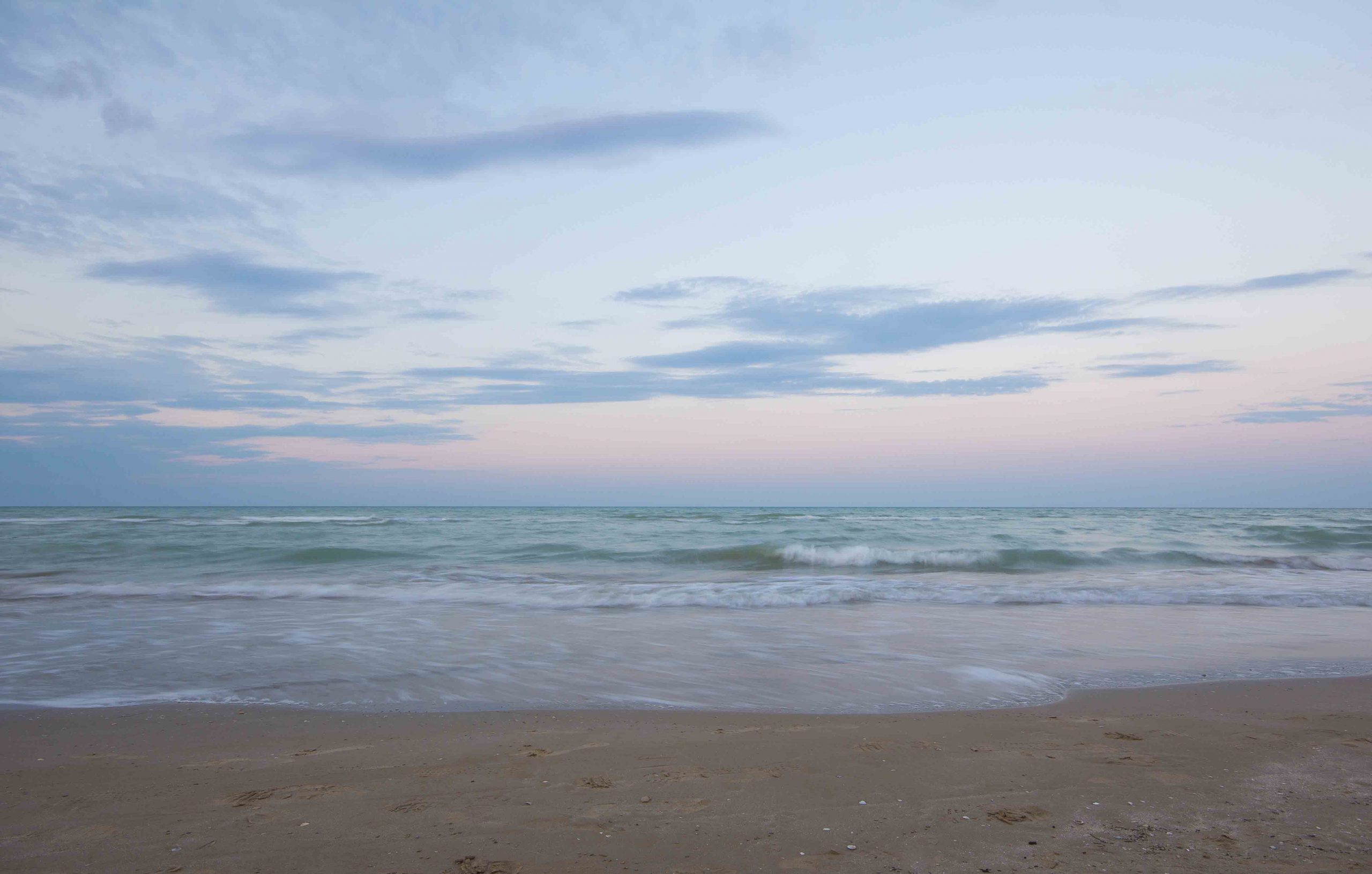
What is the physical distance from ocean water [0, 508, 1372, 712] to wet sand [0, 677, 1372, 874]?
0.64 m

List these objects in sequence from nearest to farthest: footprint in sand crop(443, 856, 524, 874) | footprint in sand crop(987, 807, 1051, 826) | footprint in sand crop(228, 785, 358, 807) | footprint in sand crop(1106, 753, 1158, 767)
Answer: footprint in sand crop(443, 856, 524, 874), footprint in sand crop(987, 807, 1051, 826), footprint in sand crop(228, 785, 358, 807), footprint in sand crop(1106, 753, 1158, 767)

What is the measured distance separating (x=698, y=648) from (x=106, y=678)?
478 cm

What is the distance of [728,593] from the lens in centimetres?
1158

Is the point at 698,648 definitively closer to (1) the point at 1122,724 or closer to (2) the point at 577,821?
(1) the point at 1122,724

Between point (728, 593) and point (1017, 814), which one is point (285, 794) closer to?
point (1017, 814)

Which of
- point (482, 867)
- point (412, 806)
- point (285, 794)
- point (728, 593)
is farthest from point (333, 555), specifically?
point (482, 867)

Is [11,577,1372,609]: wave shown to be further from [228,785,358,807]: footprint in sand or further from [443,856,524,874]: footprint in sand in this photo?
[443,856,524,874]: footprint in sand

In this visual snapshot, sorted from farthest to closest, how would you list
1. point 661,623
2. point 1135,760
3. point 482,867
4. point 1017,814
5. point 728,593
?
Result: point 728,593, point 661,623, point 1135,760, point 1017,814, point 482,867

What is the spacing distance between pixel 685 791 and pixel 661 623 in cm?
541

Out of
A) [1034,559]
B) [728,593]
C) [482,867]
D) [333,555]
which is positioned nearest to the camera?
[482,867]

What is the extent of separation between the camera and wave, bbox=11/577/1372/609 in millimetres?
10617

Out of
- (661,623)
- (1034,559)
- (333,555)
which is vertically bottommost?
(1034,559)

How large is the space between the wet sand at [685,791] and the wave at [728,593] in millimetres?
5868

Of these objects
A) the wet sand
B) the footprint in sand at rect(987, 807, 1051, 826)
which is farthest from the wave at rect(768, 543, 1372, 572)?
the footprint in sand at rect(987, 807, 1051, 826)
